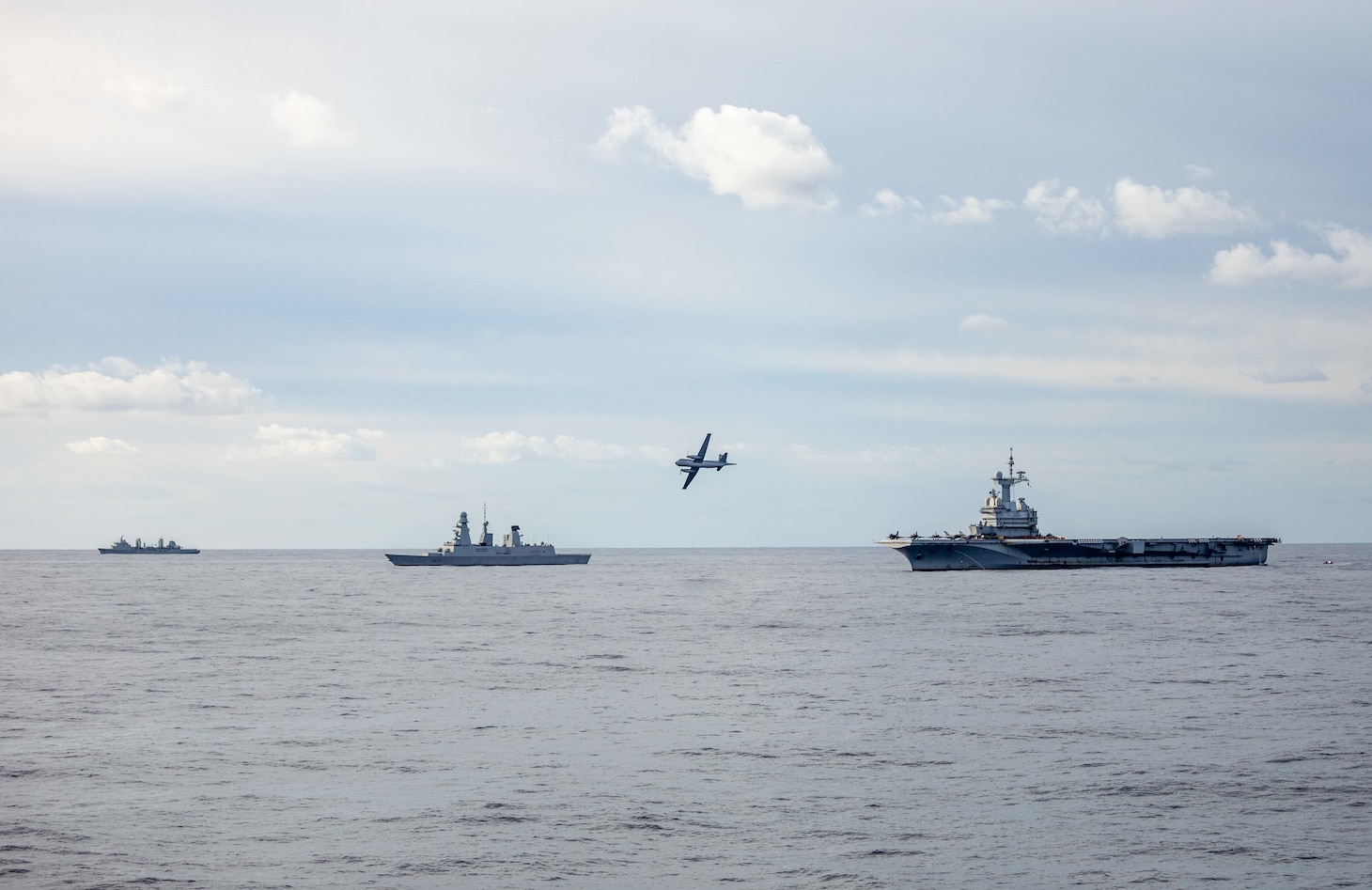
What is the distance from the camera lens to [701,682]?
4225 centimetres

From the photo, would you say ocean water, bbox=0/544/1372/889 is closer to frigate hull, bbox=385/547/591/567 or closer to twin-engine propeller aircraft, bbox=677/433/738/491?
twin-engine propeller aircraft, bbox=677/433/738/491

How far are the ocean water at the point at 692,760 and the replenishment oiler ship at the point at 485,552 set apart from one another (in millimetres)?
98213

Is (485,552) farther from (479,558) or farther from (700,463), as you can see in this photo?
(700,463)

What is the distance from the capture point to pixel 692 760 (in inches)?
1072

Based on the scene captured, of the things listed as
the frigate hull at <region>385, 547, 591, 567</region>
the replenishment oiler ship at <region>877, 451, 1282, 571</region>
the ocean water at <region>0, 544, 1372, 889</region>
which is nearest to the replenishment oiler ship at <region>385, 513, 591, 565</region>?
the frigate hull at <region>385, 547, 591, 567</region>

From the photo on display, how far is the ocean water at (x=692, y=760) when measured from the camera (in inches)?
760

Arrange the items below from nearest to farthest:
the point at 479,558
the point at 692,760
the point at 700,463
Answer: the point at 692,760
the point at 700,463
the point at 479,558

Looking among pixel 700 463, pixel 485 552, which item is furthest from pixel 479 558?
pixel 700 463

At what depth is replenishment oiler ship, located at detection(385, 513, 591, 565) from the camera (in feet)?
528

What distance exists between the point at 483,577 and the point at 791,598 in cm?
6521

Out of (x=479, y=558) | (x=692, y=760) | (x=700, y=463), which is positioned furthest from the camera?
(x=479, y=558)

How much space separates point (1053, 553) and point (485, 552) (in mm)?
77322

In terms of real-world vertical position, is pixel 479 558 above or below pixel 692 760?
below

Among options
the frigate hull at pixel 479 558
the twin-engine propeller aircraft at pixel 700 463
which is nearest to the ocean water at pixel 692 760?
the twin-engine propeller aircraft at pixel 700 463
